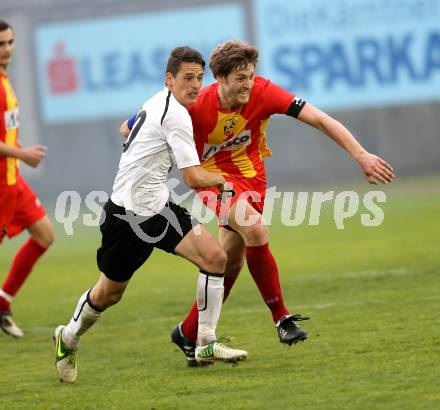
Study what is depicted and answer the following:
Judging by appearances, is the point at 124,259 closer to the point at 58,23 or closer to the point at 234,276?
the point at 234,276

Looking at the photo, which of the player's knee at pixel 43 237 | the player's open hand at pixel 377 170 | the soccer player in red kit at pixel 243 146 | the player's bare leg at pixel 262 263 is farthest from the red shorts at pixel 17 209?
the player's open hand at pixel 377 170

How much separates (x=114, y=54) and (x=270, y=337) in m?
14.7

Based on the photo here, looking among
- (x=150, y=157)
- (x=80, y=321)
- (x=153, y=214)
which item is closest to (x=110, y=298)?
(x=80, y=321)

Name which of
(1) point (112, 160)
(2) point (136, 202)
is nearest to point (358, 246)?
(2) point (136, 202)

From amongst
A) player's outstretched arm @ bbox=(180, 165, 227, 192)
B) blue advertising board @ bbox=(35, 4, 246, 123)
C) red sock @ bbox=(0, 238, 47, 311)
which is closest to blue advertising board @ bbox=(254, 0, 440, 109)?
blue advertising board @ bbox=(35, 4, 246, 123)

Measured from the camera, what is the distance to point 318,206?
60.6ft

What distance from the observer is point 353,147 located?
6.68 m

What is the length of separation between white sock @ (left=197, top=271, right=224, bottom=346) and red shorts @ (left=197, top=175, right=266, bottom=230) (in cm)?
49

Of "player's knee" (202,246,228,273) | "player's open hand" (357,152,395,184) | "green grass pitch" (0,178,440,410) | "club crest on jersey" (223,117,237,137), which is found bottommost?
"green grass pitch" (0,178,440,410)

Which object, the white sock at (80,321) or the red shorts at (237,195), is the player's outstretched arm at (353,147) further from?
the white sock at (80,321)

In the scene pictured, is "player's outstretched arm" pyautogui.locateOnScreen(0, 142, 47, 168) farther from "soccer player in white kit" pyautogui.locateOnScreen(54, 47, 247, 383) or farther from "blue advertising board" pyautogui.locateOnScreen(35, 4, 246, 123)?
"blue advertising board" pyautogui.locateOnScreen(35, 4, 246, 123)

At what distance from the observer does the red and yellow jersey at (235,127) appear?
7.03 metres

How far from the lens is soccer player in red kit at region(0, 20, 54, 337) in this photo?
885cm

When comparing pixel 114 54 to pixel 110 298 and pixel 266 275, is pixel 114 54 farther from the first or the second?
pixel 110 298
